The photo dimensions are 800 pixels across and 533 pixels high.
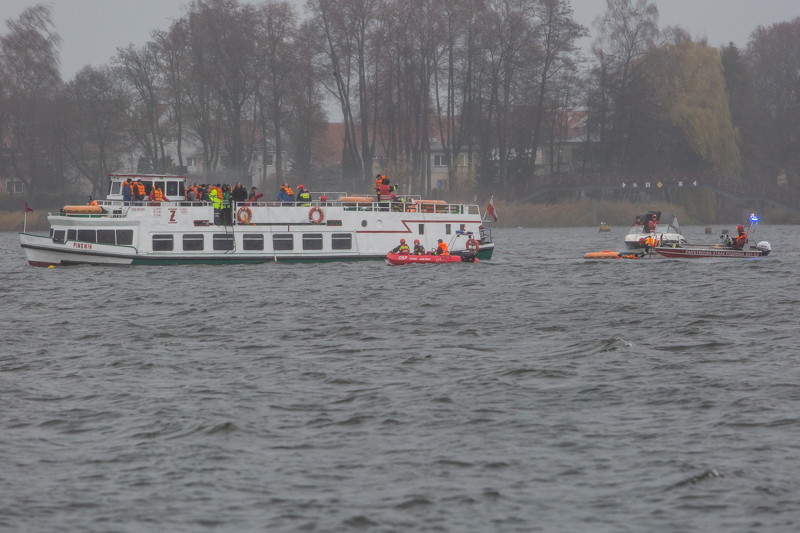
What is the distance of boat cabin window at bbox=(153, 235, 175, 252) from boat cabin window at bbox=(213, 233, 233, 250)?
1.86 metres

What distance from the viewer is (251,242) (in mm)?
43562

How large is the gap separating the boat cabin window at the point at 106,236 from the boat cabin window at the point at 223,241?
14.2ft

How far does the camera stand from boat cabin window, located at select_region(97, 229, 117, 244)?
42000 mm

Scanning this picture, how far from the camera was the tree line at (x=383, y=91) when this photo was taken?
296 feet

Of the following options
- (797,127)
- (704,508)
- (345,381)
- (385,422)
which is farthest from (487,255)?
(797,127)

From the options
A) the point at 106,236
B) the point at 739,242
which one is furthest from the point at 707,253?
the point at 106,236

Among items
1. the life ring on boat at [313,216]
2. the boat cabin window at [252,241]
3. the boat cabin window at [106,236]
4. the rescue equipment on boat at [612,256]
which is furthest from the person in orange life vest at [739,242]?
the boat cabin window at [106,236]

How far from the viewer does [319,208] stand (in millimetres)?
43688

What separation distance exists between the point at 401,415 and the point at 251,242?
28346 millimetres

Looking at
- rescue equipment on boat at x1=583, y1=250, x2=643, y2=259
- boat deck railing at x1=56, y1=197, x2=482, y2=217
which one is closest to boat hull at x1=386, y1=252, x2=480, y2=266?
boat deck railing at x1=56, y1=197, x2=482, y2=217

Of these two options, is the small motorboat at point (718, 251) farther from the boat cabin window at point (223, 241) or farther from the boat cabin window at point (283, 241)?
the boat cabin window at point (223, 241)

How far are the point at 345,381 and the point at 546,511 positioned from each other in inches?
301

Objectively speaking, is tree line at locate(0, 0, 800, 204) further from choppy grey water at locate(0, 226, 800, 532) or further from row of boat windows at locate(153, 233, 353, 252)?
choppy grey water at locate(0, 226, 800, 532)

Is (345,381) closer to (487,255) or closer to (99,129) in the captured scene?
(487,255)
